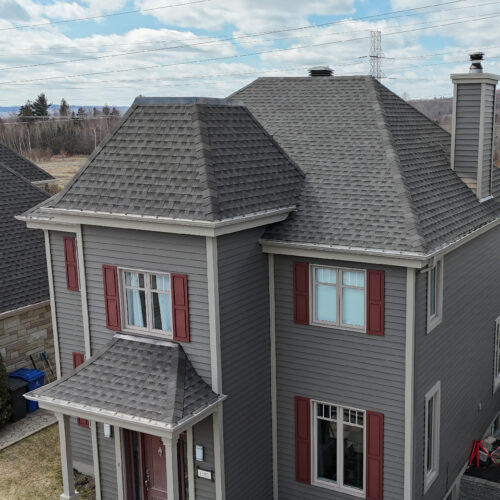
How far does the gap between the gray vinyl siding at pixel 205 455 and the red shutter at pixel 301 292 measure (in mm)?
2533

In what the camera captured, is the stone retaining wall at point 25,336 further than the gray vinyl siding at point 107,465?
Yes

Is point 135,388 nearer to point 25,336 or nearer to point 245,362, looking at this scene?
point 245,362

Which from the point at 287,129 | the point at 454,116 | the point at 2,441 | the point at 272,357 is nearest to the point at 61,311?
the point at 2,441

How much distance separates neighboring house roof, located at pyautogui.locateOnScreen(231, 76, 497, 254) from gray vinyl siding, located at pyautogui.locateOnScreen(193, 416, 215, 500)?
371cm

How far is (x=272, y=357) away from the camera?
40.4 ft

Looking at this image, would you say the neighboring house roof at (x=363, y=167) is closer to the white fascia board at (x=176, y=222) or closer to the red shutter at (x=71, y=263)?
the white fascia board at (x=176, y=222)

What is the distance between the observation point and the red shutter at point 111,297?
11.9 metres

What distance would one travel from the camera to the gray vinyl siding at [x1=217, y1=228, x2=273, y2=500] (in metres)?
11.1

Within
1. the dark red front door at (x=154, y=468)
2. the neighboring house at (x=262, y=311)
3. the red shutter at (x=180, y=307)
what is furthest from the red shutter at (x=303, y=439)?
the red shutter at (x=180, y=307)

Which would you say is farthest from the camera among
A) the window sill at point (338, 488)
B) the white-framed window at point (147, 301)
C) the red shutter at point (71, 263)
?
the red shutter at point (71, 263)

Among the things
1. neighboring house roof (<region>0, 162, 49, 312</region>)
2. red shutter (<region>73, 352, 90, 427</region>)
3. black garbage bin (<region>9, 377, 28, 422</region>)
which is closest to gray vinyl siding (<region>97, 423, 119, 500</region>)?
red shutter (<region>73, 352, 90, 427</region>)

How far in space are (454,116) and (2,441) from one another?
13.7m

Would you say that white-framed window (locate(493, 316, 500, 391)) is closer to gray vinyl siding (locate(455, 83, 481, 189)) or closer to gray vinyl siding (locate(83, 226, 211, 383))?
gray vinyl siding (locate(455, 83, 481, 189))

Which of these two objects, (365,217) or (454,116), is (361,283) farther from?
(454,116)
